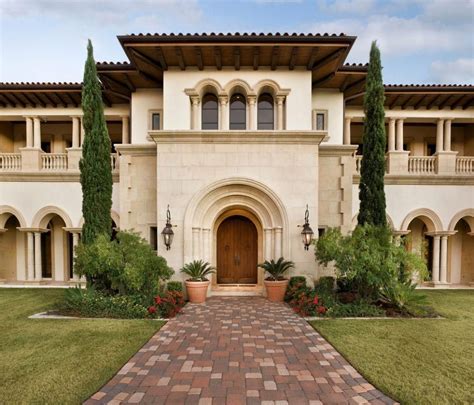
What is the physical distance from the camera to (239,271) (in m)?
11.6

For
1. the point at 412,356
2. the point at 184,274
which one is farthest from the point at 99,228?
the point at 412,356

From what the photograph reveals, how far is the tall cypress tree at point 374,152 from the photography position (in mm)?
9695

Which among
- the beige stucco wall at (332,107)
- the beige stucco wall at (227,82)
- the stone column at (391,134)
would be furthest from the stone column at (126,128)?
the stone column at (391,134)

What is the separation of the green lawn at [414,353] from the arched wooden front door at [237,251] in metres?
4.55

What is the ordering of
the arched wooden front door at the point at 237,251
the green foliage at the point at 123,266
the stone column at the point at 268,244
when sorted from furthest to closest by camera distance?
the arched wooden front door at the point at 237,251, the stone column at the point at 268,244, the green foliage at the point at 123,266

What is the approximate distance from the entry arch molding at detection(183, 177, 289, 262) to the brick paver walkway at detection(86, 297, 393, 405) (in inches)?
130

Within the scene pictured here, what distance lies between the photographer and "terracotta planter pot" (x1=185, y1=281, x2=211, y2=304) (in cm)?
944

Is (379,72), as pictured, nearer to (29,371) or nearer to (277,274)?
(277,274)

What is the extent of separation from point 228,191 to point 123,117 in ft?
24.2

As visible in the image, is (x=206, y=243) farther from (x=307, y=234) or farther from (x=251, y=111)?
(x=251, y=111)

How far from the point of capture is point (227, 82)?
36.0 feet

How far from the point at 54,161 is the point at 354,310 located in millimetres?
14666

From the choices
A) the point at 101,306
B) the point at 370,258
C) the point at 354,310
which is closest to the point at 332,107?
the point at 370,258

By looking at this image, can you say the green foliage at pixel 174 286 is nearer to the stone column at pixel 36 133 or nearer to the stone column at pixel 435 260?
the stone column at pixel 36 133
